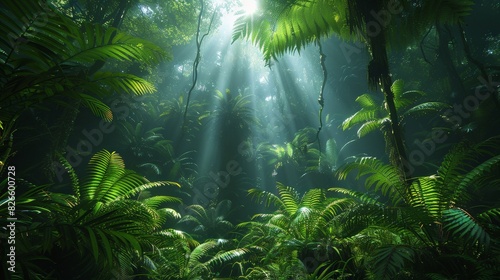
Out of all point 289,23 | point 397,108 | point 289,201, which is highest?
point 397,108

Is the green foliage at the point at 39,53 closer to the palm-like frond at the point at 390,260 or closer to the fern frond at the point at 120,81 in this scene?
the fern frond at the point at 120,81

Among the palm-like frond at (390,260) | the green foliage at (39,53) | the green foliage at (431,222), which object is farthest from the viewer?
the green foliage at (431,222)

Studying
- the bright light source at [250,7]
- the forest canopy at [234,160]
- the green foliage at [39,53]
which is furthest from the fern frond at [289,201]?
the green foliage at [39,53]

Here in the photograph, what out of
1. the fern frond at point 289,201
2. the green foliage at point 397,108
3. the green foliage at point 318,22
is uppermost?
the green foliage at point 397,108

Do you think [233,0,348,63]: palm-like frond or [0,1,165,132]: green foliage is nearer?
[0,1,165,132]: green foliage

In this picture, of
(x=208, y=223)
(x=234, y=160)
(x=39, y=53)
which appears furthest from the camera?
(x=234, y=160)

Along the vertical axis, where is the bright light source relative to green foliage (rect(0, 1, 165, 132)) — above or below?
above

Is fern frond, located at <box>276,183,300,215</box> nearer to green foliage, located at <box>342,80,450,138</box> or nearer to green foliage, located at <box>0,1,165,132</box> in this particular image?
green foliage, located at <box>0,1,165,132</box>

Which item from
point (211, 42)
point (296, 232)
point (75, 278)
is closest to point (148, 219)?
point (75, 278)

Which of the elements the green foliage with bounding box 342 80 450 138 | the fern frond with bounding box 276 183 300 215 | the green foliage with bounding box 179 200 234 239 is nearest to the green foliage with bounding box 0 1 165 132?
the fern frond with bounding box 276 183 300 215

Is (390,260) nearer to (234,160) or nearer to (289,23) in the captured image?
(289,23)

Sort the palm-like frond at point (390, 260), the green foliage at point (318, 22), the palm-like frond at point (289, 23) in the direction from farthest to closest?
the palm-like frond at point (289, 23) → the green foliage at point (318, 22) → the palm-like frond at point (390, 260)

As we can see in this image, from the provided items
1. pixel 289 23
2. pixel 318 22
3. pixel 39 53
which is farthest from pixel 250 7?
pixel 39 53

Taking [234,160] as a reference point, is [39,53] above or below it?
below
